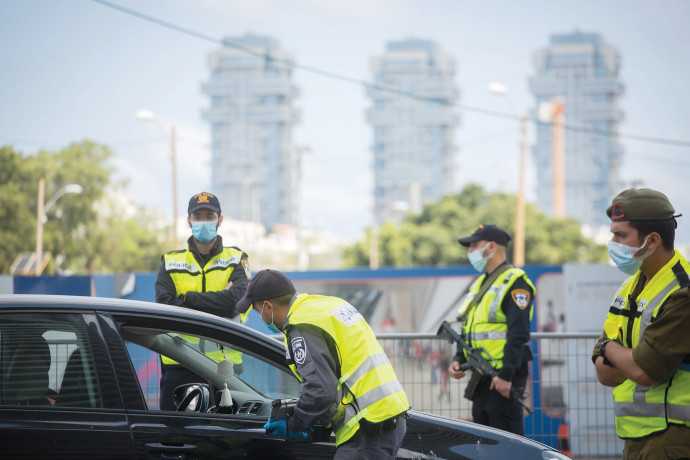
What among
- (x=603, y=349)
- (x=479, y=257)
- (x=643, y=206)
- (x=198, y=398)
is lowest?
(x=198, y=398)

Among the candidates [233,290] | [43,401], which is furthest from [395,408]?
[233,290]

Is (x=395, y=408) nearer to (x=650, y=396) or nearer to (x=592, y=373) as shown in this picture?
(x=650, y=396)

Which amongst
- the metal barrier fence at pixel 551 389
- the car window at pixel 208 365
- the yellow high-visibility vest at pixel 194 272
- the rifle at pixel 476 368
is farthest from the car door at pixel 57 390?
the metal barrier fence at pixel 551 389

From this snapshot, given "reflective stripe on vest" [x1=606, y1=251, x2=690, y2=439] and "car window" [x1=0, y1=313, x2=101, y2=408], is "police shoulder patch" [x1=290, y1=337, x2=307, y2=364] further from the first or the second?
"reflective stripe on vest" [x1=606, y1=251, x2=690, y2=439]

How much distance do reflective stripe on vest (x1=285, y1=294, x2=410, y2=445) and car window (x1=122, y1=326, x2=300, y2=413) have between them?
386mm

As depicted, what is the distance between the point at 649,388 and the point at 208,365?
188 centimetres

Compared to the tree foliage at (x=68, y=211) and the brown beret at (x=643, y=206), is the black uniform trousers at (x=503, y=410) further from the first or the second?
the tree foliage at (x=68, y=211)

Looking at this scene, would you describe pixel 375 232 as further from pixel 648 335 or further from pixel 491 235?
pixel 648 335

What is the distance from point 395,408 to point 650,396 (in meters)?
1.01

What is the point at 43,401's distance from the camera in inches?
123

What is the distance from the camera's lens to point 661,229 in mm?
3145

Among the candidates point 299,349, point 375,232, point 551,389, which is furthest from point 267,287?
point 375,232

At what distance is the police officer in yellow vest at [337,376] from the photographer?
3160 mm

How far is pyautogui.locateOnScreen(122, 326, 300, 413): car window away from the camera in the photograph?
3.38 meters
